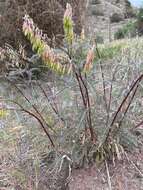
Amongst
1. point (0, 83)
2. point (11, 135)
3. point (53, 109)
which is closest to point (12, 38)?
point (0, 83)

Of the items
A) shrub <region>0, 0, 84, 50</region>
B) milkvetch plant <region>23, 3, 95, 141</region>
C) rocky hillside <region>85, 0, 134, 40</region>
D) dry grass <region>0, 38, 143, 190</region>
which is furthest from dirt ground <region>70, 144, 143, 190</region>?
rocky hillside <region>85, 0, 134, 40</region>

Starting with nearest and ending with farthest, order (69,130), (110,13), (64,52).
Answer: (64,52)
(69,130)
(110,13)

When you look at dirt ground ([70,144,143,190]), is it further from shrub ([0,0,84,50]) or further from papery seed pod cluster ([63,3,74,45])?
shrub ([0,0,84,50])

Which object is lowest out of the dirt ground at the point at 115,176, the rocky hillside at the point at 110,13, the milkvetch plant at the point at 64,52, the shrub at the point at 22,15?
the rocky hillside at the point at 110,13

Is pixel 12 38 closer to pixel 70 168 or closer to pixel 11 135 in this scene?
pixel 11 135

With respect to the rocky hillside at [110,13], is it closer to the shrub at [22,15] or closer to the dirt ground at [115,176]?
the shrub at [22,15]

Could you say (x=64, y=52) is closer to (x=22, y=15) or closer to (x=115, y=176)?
(x=115, y=176)

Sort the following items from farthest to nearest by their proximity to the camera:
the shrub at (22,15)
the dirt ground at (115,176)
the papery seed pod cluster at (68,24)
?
the shrub at (22,15) < the dirt ground at (115,176) < the papery seed pod cluster at (68,24)

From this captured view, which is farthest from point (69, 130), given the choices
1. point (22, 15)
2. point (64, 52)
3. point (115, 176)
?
point (22, 15)

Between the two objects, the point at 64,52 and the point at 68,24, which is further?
the point at 64,52

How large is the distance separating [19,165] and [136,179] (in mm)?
1092

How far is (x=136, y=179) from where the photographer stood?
402cm

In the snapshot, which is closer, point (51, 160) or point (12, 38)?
point (51, 160)

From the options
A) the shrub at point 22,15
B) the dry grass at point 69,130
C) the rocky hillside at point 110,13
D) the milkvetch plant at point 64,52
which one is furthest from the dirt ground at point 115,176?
the rocky hillside at point 110,13
